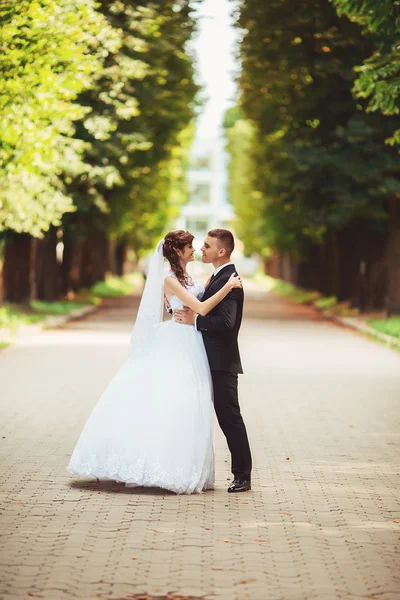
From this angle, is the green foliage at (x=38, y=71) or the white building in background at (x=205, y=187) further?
the white building in background at (x=205, y=187)

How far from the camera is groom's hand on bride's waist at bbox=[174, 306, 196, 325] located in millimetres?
10062

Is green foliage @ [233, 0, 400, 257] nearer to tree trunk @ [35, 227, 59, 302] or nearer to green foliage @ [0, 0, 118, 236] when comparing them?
tree trunk @ [35, 227, 59, 302]

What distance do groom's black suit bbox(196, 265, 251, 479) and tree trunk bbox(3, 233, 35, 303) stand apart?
27.2 m

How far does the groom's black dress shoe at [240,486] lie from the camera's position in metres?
9.94

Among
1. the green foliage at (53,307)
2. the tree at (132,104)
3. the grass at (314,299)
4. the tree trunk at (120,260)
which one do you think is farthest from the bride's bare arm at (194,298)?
the tree trunk at (120,260)

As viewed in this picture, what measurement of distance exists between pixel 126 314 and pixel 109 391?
102 feet

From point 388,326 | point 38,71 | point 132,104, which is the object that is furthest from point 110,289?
point 38,71

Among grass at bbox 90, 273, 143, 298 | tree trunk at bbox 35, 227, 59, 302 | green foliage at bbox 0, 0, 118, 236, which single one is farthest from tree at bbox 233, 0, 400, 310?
grass at bbox 90, 273, 143, 298

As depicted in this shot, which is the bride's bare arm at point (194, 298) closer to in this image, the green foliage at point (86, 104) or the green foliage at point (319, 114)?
the green foliage at point (86, 104)

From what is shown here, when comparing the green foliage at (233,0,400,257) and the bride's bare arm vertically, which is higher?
the green foliage at (233,0,400,257)

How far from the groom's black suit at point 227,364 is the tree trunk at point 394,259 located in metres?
24.9

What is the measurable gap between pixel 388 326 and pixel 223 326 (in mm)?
20373

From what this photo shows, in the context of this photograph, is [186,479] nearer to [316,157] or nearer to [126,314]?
[316,157]

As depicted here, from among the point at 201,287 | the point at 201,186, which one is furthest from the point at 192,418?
the point at 201,186
